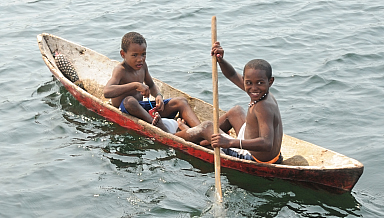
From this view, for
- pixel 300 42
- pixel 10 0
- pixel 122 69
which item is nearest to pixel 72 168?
pixel 122 69

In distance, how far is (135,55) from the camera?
17.7 feet

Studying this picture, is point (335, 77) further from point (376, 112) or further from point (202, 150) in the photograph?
point (202, 150)

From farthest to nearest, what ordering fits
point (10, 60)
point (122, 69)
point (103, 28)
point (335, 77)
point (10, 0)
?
point (10, 0) < point (103, 28) < point (10, 60) < point (335, 77) < point (122, 69)

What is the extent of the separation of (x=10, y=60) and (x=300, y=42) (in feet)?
16.1

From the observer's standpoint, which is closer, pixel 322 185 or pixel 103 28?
pixel 322 185

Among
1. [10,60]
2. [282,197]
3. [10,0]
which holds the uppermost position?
[10,0]

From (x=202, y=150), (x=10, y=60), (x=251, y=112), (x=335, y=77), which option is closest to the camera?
(x=251, y=112)

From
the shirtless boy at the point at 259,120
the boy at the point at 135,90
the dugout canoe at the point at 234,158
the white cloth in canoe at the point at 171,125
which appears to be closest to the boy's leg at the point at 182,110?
the boy at the point at 135,90

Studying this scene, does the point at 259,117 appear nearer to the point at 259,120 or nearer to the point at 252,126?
the point at 259,120

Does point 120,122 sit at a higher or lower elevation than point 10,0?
lower

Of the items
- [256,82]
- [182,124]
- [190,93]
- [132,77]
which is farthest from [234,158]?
[190,93]

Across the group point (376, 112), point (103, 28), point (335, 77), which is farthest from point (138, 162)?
point (103, 28)

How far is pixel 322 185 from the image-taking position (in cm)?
430

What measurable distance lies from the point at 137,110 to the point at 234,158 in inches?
55.3
